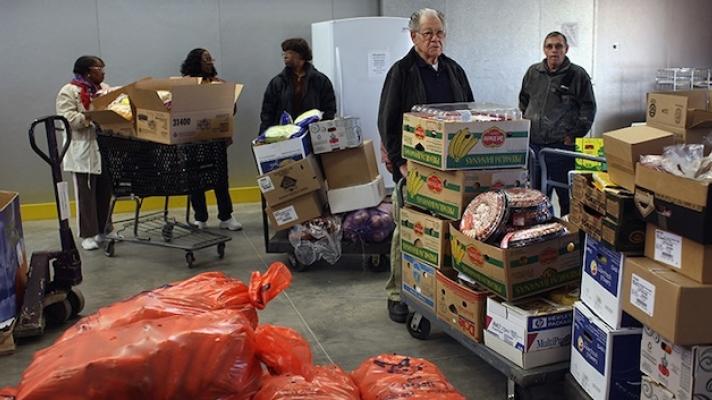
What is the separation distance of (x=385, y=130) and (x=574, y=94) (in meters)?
2.29

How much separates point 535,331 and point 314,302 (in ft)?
6.02

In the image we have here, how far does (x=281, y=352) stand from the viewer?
7.02ft

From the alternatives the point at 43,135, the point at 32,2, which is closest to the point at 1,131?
the point at 43,135

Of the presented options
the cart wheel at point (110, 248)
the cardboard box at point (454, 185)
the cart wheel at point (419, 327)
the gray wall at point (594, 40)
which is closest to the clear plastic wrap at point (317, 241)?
the cart wheel at point (419, 327)

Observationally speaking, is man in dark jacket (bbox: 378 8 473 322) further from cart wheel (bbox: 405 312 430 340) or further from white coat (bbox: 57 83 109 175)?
white coat (bbox: 57 83 109 175)

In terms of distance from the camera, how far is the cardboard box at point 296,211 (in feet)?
15.8

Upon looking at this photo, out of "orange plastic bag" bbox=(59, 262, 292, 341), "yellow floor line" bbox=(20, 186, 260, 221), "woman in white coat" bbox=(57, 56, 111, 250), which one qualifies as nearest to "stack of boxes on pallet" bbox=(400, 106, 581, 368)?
"orange plastic bag" bbox=(59, 262, 292, 341)

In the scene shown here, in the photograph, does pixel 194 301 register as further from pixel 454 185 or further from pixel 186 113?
pixel 186 113

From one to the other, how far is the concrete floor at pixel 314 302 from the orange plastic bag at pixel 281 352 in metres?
1.07

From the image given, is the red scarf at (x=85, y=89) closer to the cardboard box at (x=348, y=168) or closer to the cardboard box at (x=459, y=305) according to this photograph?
the cardboard box at (x=348, y=168)

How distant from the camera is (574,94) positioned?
5.39m

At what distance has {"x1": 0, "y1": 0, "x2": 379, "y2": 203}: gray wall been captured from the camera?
674cm

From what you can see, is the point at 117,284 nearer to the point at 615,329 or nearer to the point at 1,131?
the point at 1,131

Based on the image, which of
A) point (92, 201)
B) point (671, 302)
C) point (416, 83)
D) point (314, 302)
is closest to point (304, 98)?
point (92, 201)
